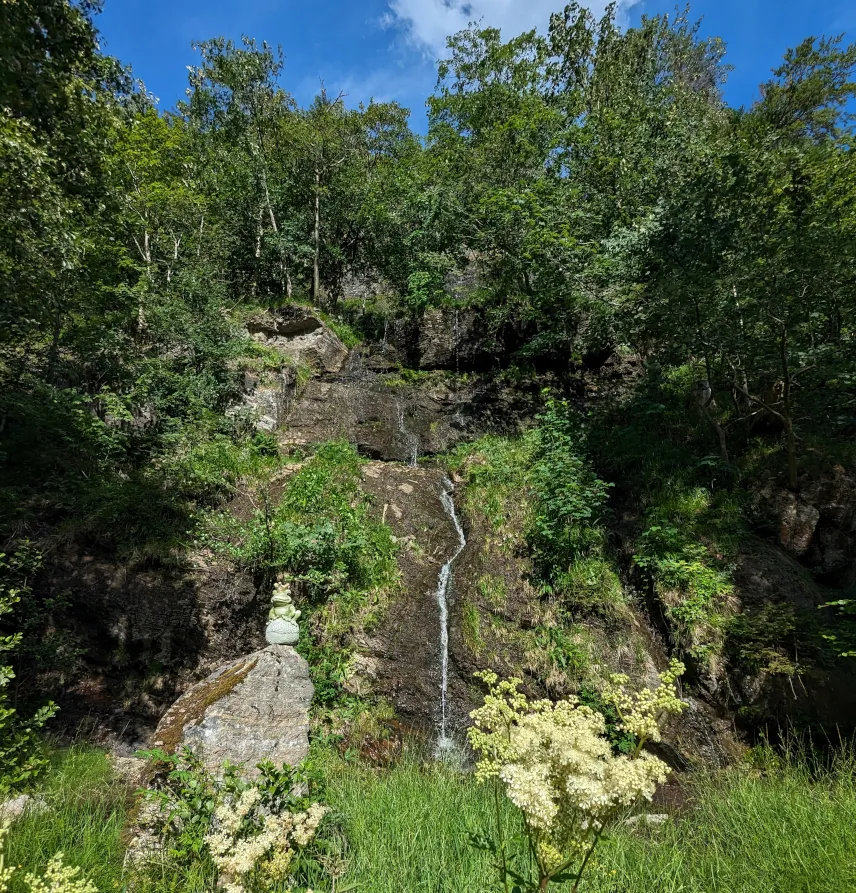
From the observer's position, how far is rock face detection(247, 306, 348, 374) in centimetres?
1444

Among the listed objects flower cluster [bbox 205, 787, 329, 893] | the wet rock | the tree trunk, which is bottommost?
flower cluster [bbox 205, 787, 329, 893]

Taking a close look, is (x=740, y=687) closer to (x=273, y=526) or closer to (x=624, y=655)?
(x=624, y=655)

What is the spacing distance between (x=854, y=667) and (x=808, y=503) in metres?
2.66

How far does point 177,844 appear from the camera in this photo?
2.66 meters

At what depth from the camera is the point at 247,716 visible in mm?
3984

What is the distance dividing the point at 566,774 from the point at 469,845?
1.18 metres

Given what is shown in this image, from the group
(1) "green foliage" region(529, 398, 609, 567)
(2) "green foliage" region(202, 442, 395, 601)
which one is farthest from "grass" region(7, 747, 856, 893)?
(2) "green foliage" region(202, 442, 395, 601)

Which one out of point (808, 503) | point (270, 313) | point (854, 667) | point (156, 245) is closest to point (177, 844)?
point (854, 667)

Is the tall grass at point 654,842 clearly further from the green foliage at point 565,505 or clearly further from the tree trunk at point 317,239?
the tree trunk at point 317,239

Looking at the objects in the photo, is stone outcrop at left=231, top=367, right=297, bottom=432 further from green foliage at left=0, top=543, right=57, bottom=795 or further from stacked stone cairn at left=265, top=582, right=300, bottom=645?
green foliage at left=0, top=543, right=57, bottom=795

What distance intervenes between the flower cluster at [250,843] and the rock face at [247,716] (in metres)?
1.43

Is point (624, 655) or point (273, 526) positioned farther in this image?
point (273, 526)

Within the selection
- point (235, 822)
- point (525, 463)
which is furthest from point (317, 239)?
point (235, 822)

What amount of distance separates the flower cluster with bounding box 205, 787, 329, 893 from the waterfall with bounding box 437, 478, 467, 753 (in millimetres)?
4576
